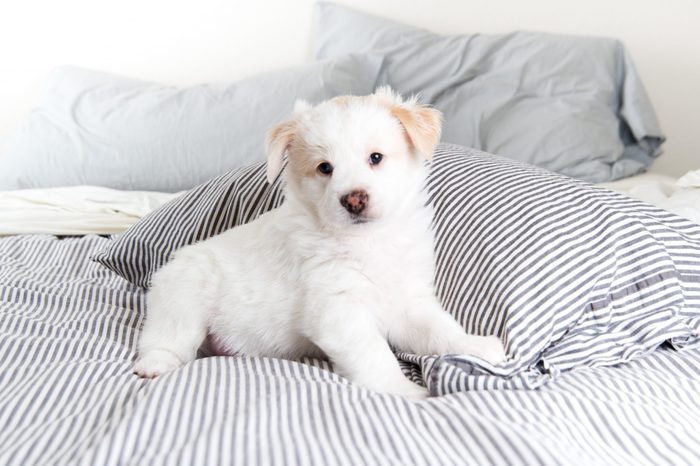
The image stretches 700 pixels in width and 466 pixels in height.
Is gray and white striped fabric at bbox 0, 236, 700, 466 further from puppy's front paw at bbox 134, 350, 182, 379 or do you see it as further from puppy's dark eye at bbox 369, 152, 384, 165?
puppy's dark eye at bbox 369, 152, 384, 165

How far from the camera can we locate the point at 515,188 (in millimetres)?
1568

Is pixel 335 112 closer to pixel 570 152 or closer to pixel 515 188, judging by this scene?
pixel 515 188

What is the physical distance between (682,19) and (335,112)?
2303 mm

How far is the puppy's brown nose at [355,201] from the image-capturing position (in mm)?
1386

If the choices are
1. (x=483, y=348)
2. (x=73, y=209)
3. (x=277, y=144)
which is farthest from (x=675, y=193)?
(x=73, y=209)

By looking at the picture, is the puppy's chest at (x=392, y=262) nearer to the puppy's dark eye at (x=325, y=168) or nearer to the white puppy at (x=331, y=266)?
the white puppy at (x=331, y=266)

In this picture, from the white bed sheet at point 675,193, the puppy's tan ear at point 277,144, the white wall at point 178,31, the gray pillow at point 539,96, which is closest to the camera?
the puppy's tan ear at point 277,144

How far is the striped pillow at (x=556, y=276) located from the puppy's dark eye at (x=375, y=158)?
0.24 m

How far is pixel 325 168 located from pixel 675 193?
128 centimetres

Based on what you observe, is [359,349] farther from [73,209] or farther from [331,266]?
[73,209]

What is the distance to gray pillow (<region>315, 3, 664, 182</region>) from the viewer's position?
284 cm

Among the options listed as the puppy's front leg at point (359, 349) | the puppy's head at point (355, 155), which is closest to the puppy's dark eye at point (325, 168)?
the puppy's head at point (355, 155)

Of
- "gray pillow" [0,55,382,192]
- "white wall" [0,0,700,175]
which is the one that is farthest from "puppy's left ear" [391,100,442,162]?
"white wall" [0,0,700,175]

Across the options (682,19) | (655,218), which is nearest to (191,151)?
(655,218)
